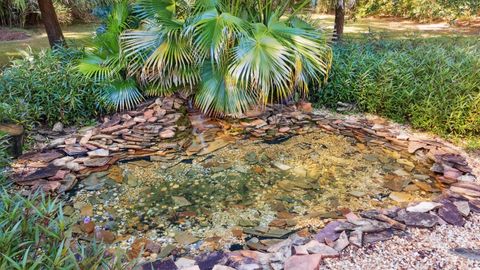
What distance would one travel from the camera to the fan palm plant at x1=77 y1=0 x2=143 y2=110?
415 cm

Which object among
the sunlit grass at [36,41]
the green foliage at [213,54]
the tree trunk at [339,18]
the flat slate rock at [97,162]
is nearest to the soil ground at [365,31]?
Result: the sunlit grass at [36,41]

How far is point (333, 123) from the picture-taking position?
4.26 m

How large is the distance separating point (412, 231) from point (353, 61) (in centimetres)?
276

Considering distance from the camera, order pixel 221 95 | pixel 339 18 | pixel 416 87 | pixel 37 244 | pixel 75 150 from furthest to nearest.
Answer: pixel 339 18, pixel 221 95, pixel 416 87, pixel 75 150, pixel 37 244

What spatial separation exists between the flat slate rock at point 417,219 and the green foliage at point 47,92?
3251 mm

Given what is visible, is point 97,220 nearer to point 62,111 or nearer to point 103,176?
point 103,176

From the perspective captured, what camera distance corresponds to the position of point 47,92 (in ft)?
12.5

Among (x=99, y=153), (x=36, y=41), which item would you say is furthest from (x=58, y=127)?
(x=36, y=41)

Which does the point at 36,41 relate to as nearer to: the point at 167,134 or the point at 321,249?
the point at 167,134

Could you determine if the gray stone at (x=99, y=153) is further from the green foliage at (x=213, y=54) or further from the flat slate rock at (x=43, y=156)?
the green foliage at (x=213, y=54)

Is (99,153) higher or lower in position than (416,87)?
lower

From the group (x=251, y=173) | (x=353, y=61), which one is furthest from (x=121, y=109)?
(x=353, y=61)

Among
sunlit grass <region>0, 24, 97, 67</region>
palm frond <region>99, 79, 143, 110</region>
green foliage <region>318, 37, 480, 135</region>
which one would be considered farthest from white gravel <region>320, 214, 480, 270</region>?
sunlit grass <region>0, 24, 97, 67</region>

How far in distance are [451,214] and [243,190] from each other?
1491mm
